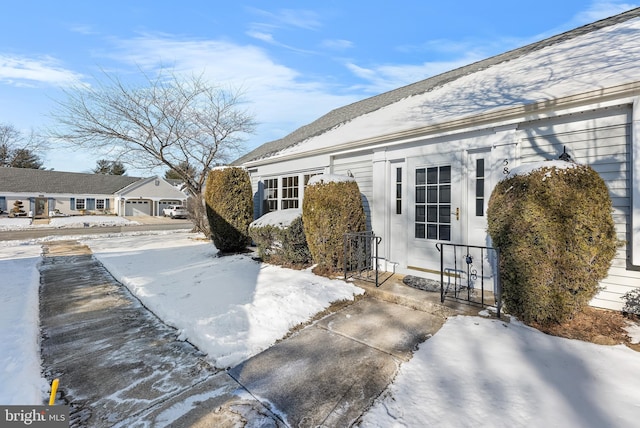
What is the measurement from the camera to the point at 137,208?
33969 millimetres

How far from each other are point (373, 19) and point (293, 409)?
30.1ft

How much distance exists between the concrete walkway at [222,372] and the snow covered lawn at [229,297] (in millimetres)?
191

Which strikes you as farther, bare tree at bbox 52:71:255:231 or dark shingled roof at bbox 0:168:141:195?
dark shingled roof at bbox 0:168:141:195

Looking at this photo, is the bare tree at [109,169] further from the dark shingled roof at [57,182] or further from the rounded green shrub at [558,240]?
the rounded green shrub at [558,240]

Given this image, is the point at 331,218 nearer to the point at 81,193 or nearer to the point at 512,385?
the point at 512,385

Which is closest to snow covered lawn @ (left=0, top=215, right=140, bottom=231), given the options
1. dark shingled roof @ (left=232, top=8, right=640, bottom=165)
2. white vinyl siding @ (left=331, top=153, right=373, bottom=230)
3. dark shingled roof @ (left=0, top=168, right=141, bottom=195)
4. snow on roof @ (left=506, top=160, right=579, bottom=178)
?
dark shingled roof @ (left=0, top=168, right=141, bottom=195)

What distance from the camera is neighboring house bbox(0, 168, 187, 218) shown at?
2916 centimetres

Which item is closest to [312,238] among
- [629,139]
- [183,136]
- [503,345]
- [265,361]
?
[265,361]

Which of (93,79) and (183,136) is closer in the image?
(93,79)

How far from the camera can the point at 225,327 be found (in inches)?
137

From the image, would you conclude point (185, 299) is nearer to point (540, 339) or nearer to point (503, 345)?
point (503, 345)

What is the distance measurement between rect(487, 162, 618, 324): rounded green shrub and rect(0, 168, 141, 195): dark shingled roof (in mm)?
41459

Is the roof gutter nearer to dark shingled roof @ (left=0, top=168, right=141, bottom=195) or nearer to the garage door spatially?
the garage door

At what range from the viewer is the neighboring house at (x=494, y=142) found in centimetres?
350
